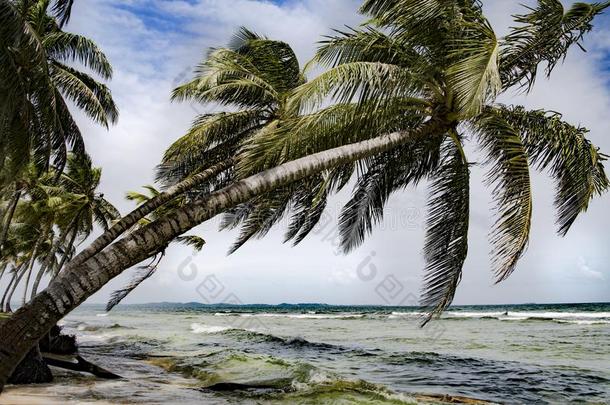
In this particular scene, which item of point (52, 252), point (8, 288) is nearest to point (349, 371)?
A: point (52, 252)

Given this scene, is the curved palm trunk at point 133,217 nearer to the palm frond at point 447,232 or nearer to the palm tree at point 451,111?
the palm tree at point 451,111

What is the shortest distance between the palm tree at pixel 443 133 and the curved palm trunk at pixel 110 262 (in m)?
0.01

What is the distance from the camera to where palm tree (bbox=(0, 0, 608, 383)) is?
5.65m

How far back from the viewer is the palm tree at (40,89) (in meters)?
7.25

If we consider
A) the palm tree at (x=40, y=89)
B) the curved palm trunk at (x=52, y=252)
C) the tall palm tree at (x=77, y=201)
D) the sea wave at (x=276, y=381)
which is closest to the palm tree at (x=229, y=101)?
the palm tree at (x=40, y=89)

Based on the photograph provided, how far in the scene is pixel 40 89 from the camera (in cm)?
848

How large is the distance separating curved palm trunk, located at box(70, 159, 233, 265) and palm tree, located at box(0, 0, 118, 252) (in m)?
2.19

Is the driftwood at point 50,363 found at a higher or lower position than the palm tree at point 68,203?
lower

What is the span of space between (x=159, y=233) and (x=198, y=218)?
0.45 metres

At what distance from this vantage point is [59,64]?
13719 millimetres

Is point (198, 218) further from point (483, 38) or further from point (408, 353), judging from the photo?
point (408, 353)

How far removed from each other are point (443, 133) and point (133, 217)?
17.5ft

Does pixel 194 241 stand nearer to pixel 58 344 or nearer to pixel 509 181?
pixel 58 344

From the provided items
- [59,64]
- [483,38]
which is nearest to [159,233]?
[483,38]
